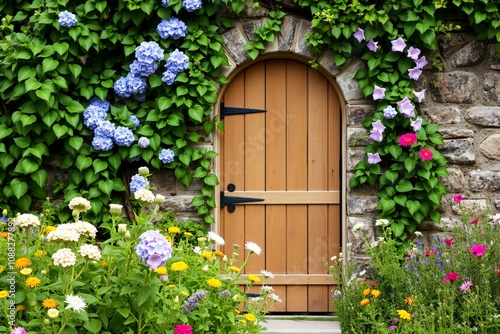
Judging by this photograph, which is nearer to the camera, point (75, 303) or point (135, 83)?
point (75, 303)

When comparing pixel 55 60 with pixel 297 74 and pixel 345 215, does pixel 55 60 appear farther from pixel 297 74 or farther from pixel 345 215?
pixel 345 215

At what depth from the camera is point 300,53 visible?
474 cm

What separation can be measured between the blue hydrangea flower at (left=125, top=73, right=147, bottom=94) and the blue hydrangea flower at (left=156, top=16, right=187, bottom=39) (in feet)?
1.09

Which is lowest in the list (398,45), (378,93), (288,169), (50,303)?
(50,303)

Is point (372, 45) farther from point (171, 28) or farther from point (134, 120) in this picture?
point (134, 120)

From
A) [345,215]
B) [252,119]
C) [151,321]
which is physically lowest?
[151,321]

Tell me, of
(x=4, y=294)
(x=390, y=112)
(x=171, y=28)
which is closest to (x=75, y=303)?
(x=4, y=294)

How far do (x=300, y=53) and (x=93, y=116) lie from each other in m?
1.49

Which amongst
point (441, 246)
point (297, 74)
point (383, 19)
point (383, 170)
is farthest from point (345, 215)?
point (383, 19)

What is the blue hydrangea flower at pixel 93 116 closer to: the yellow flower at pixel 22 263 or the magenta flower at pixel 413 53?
the magenta flower at pixel 413 53

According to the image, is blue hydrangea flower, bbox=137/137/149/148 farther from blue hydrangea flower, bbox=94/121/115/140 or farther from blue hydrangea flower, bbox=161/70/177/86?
blue hydrangea flower, bbox=161/70/177/86

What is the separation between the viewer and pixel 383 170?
4762mm

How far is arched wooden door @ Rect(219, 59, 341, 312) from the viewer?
4.89 meters

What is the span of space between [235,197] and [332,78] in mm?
1096
